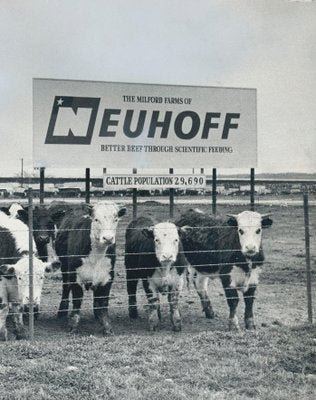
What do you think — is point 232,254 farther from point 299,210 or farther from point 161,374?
point 299,210

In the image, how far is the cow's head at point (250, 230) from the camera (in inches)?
314

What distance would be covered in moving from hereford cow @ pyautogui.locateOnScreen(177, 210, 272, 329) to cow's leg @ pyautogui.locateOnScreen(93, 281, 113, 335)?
1.53 metres

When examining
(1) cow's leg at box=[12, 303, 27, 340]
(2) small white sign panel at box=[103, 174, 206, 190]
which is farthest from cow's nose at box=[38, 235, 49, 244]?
(1) cow's leg at box=[12, 303, 27, 340]

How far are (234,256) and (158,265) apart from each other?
1133 millimetres

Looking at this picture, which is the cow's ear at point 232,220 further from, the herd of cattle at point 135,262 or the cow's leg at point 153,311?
the cow's leg at point 153,311

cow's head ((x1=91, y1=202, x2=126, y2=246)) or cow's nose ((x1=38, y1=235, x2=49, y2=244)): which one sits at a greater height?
cow's head ((x1=91, y1=202, x2=126, y2=246))

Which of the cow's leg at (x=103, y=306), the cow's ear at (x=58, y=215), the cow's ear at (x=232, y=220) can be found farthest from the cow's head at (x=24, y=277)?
the cow's ear at (x=232, y=220)

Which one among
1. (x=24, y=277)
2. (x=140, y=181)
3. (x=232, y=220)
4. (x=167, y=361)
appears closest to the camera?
(x=167, y=361)

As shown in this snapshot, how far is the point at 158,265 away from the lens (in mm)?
8422

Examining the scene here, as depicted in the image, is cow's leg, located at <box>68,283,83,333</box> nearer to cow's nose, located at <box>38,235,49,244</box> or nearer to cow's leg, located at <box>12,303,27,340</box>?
cow's leg, located at <box>12,303,27,340</box>

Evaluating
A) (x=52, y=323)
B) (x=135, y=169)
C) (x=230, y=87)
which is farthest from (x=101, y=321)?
(x=230, y=87)

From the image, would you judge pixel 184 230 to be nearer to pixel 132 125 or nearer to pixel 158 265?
pixel 158 265

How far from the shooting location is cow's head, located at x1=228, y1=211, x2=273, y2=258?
7.98 meters

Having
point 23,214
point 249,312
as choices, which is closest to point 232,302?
point 249,312
